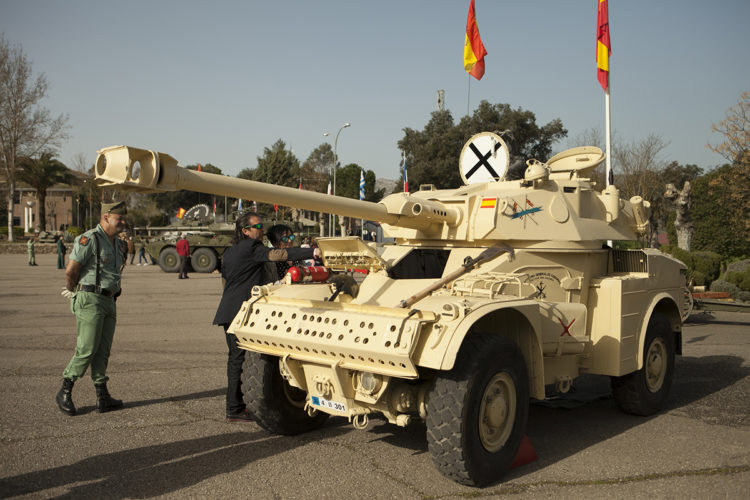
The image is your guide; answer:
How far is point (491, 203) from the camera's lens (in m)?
5.53

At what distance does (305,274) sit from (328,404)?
140 centimetres

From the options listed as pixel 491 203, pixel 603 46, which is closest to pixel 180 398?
pixel 491 203

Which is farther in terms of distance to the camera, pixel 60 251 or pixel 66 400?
pixel 60 251

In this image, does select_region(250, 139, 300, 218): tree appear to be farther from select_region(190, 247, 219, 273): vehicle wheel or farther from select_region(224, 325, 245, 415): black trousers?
select_region(224, 325, 245, 415): black trousers

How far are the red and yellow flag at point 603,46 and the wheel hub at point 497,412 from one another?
9703mm

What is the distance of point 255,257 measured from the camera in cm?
555

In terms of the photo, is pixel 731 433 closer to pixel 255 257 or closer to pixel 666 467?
pixel 666 467

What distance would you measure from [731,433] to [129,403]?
5.41m

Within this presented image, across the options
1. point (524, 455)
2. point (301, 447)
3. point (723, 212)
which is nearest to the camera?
point (524, 455)

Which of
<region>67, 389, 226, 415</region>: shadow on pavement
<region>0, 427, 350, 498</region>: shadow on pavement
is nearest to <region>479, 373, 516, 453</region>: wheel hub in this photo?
<region>0, 427, 350, 498</region>: shadow on pavement

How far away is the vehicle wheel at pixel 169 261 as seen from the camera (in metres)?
24.3

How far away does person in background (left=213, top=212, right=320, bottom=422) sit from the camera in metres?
5.59

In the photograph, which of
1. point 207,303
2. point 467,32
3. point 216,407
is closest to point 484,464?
point 216,407

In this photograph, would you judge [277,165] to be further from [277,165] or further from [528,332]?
[528,332]
